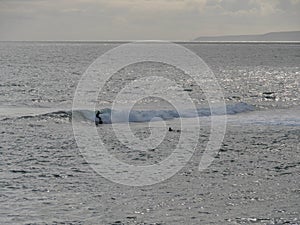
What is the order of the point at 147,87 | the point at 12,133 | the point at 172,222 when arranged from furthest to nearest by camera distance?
the point at 147,87, the point at 12,133, the point at 172,222

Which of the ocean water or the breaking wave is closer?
the ocean water

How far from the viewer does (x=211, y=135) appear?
25.0m

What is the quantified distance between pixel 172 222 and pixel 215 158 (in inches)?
304

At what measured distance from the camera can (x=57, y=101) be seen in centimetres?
4300

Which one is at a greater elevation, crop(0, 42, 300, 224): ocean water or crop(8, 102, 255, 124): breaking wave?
crop(8, 102, 255, 124): breaking wave

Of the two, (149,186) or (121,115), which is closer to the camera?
(149,186)

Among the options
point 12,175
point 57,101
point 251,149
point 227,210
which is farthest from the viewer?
point 57,101

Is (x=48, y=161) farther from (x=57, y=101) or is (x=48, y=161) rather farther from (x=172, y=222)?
(x=57, y=101)

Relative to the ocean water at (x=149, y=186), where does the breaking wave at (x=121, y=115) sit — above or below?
above

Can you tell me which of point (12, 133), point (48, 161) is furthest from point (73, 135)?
point (48, 161)

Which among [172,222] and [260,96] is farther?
[260,96]

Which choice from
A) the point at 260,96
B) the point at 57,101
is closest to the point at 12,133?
the point at 57,101

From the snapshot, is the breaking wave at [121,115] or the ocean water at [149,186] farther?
the breaking wave at [121,115]

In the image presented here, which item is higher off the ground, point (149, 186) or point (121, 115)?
point (121, 115)
